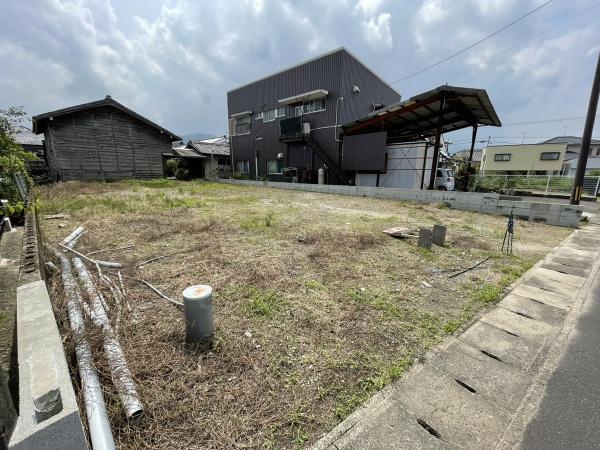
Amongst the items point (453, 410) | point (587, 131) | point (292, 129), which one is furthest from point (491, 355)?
point (292, 129)

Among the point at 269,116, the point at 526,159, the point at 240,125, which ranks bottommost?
the point at 526,159

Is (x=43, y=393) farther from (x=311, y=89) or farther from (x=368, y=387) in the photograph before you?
(x=311, y=89)

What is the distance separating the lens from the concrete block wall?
7398 millimetres

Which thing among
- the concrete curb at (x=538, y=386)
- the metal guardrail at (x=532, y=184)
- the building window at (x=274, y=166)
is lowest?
the concrete curb at (x=538, y=386)

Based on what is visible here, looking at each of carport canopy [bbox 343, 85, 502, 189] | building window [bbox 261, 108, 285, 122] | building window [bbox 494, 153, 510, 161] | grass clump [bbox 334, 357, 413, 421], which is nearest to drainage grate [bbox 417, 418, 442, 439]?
grass clump [bbox 334, 357, 413, 421]

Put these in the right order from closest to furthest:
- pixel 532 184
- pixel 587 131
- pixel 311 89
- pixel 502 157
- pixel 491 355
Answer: pixel 491 355 < pixel 587 131 < pixel 532 184 < pixel 311 89 < pixel 502 157

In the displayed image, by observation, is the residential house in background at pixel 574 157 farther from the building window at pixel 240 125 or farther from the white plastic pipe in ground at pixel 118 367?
the white plastic pipe in ground at pixel 118 367

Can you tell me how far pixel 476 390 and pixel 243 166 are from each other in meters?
23.4

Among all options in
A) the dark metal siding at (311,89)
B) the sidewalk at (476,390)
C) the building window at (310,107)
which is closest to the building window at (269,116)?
the dark metal siding at (311,89)

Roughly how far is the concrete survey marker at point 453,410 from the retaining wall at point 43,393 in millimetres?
1792

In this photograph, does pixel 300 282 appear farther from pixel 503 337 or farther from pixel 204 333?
pixel 503 337

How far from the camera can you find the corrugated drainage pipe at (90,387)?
3.82 feet

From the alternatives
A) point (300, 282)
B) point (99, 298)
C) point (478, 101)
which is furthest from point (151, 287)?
point (478, 101)

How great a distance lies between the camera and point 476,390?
1849 mm
